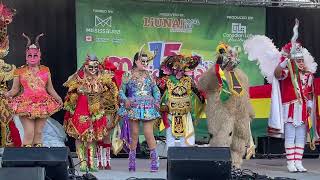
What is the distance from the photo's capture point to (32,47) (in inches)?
292

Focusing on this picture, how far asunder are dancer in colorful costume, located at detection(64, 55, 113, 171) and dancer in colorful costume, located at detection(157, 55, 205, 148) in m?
0.78

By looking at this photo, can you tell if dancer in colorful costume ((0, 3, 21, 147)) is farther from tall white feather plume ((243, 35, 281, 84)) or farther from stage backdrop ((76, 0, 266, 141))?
tall white feather plume ((243, 35, 281, 84))

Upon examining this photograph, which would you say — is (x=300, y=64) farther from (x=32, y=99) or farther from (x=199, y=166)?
(x=32, y=99)

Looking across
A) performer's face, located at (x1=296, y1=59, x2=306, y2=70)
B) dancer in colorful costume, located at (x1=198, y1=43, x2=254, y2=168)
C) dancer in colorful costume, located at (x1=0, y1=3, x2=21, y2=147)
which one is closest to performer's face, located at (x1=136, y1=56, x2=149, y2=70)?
dancer in colorful costume, located at (x1=198, y1=43, x2=254, y2=168)

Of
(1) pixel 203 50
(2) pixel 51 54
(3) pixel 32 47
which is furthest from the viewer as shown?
(1) pixel 203 50

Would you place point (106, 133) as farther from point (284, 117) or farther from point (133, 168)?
point (284, 117)

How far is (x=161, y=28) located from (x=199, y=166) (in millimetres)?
4621

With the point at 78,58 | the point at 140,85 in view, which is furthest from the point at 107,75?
the point at 78,58

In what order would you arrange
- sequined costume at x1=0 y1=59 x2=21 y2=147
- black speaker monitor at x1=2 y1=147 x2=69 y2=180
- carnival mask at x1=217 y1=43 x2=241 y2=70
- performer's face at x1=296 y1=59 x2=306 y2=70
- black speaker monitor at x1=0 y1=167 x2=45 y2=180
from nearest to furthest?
1. black speaker monitor at x1=0 y1=167 x2=45 y2=180
2. black speaker monitor at x1=2 y1=147 x2=69 y2=180
3. carnival mask at x1=217 y1=43 x2=241 y2=70
4. sequined costume at x1=0 y1=59 x2=21 y2=147
5. performer's face at x1=296 y1=59 x2=306 y2=70

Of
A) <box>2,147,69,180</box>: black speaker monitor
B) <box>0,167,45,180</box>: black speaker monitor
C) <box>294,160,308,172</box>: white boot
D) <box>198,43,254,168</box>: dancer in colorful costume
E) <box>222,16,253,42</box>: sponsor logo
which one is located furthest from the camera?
<box>222,16,253,42</box>: sponsor logo

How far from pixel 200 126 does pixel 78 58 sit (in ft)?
7.23

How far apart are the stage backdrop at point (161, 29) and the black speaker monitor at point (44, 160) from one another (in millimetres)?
4052

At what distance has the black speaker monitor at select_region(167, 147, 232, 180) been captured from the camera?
5.57m

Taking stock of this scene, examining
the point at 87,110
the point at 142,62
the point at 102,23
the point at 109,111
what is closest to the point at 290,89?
the point at 142,62
